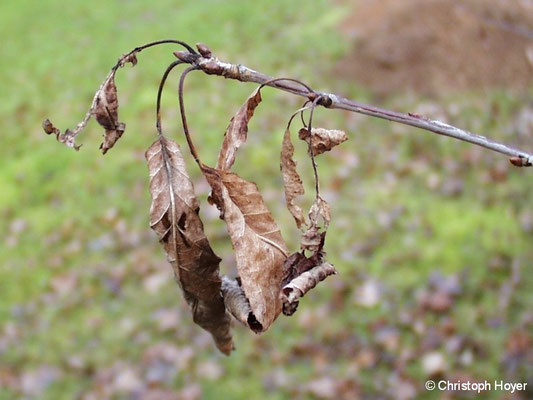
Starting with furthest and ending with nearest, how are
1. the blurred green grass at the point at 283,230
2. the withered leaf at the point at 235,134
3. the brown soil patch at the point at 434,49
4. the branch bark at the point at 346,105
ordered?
the brown soil patch at the point at 434,49 → the blurred green grass at the point at 283,230 → the withered leaf at the point at 235,134 → the branch bark at the point at 346,105

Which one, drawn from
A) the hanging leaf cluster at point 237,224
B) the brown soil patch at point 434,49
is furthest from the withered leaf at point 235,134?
the brown soil patch at point 434,49

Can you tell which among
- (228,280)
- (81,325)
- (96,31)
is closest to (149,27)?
(96,31)

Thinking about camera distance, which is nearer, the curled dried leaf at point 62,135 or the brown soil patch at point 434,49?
the curled dried leaf at point 62,135

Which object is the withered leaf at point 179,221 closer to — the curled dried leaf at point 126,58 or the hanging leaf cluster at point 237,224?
the hanging leaf cluster at point 237,224

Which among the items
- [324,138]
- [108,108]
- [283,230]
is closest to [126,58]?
A: [108,108]

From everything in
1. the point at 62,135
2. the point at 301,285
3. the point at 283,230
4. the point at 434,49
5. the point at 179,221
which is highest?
Result: the point at 434,49

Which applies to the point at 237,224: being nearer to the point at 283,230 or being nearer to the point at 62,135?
the point at 62,135

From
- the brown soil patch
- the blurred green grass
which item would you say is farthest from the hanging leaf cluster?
the brown soil patch

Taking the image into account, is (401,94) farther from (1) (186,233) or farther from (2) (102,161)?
(1) (186,233)
